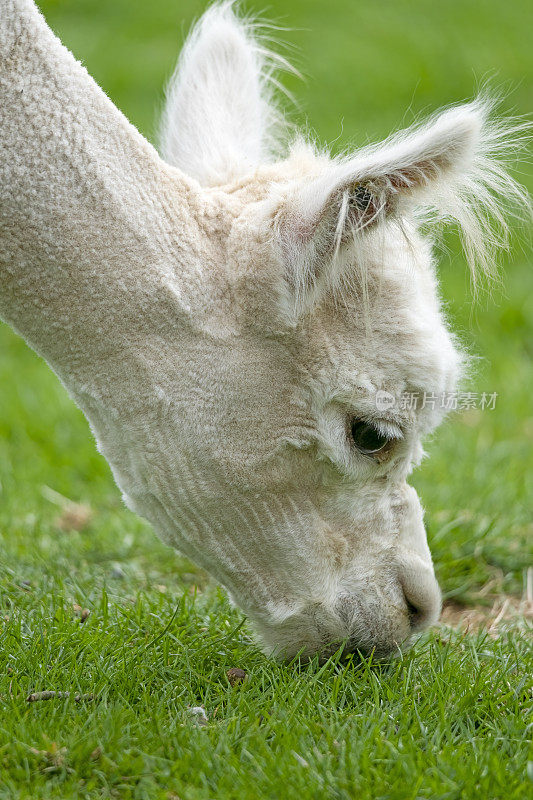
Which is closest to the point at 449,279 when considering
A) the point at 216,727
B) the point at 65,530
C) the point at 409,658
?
the point at 65,530

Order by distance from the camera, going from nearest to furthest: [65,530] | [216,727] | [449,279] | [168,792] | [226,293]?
[168,792], [216,727], [226,293], [65,530], [449,279]

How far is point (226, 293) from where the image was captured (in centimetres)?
317

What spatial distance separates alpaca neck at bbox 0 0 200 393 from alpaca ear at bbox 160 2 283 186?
0.87 m

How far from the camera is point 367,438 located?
3312 millimetres

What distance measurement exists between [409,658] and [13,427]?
4418mm

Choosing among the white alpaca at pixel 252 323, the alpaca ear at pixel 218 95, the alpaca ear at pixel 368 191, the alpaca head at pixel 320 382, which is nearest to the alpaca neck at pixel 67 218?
the white alpaca at pixel 252 323

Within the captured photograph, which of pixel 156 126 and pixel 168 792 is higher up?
pixel 156 126

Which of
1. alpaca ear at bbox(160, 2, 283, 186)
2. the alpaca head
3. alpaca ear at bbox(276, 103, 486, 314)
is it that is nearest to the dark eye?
the alpaca head

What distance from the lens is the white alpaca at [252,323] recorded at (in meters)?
3.05

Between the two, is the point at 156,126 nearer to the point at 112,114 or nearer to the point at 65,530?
the point at 112,114

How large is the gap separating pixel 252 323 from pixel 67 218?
0.62m

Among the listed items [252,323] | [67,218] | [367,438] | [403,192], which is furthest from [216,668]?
[403,192]

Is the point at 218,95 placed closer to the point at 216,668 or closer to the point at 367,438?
the point at 367,438

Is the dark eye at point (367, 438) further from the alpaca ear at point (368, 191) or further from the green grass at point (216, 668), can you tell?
the green grass at point (216, 668)
